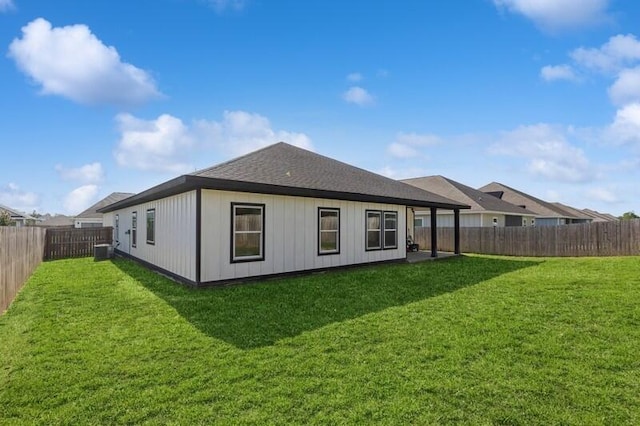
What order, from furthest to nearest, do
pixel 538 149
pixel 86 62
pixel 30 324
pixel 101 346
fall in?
pixel 538 149, pixel 86 62, pixel 30 324, pixel 101 346

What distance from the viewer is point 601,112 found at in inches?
500

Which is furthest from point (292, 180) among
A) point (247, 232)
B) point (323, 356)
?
point (323, 356)

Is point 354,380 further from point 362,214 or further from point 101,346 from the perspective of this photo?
point 362,214

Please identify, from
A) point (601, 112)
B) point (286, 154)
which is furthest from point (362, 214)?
point (601, 112)

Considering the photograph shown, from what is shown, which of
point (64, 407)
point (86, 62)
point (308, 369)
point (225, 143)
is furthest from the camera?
point (225, 143)

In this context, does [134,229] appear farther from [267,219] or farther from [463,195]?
[463,195]

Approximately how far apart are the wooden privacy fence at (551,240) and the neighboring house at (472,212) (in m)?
2.26

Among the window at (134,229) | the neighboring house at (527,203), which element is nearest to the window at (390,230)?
the window at (134,229)

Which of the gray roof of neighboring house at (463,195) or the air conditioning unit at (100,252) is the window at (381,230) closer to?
the gray roof of neighboring house at (463,195)

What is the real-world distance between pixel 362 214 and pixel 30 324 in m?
8.85

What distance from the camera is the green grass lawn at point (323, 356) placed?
314 cm

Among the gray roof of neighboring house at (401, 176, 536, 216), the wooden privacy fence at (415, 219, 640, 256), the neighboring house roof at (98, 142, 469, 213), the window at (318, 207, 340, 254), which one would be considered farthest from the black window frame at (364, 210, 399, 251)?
the gray roof of neighboring house at (401, 176, 536, 216)

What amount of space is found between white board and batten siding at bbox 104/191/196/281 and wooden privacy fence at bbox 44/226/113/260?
5354mm

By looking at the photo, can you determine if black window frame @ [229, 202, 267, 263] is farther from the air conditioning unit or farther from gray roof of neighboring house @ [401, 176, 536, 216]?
gray roof of neighboring house @ [401, 176, 536, 216]
